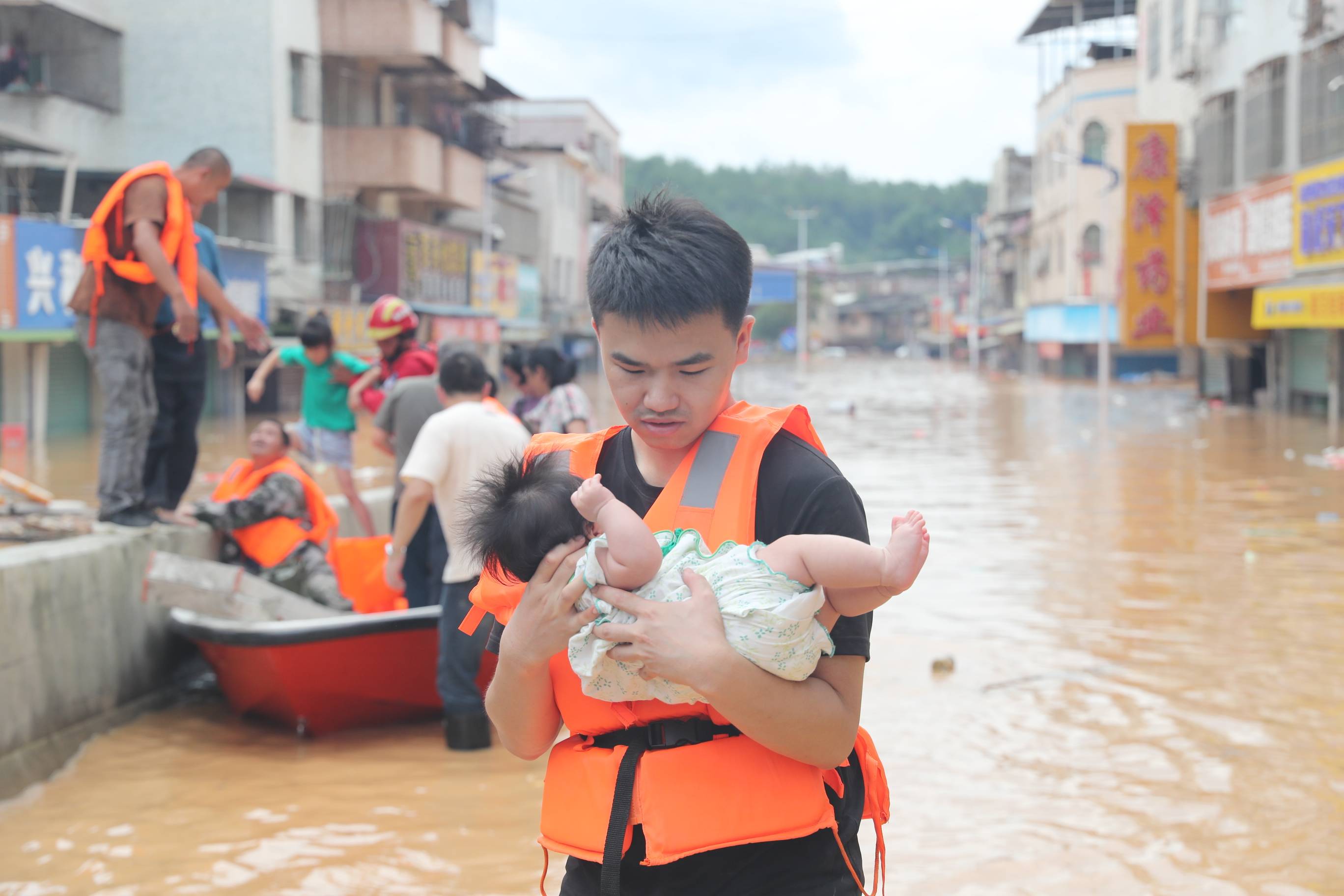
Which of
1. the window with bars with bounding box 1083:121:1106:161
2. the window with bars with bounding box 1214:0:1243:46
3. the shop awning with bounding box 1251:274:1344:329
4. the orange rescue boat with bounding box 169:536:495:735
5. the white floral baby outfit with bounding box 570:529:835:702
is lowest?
the orange rescue boat with bounding box 169:536:495:735

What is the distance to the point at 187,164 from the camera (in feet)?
21.1

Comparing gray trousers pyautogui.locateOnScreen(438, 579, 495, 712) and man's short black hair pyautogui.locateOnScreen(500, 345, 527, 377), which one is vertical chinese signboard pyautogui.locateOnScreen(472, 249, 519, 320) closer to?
man's short black hair pyautogui.locateOnScreen(500, 345, 527, 377)

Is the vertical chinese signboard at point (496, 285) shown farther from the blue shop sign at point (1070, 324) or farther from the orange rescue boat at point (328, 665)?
the orange rescue boat at point (328, 665)

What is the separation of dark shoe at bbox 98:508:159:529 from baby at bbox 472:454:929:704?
17.1 feet

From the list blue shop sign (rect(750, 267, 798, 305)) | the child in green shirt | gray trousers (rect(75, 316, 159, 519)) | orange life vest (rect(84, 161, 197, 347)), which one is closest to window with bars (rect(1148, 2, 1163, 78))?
blue shop sign (rect(750, 267, 798, 305))

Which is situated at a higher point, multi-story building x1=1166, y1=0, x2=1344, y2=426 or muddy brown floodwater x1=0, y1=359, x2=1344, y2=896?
multi-story building x1=1166, y1=0, x2=1344, y2=426

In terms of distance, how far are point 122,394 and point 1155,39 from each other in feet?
118

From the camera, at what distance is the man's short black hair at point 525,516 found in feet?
6.53

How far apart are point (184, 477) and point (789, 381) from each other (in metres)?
45.6

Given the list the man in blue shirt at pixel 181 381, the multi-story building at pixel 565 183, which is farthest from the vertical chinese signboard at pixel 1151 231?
the man in blue shirt at pixel 181 381

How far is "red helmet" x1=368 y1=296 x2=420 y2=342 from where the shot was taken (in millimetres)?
7402

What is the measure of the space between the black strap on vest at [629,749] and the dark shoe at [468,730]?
163 inches

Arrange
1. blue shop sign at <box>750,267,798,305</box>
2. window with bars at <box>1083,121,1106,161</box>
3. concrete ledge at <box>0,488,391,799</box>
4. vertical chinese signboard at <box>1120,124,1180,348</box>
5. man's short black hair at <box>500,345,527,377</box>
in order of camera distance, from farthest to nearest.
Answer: window with bars at <box>1083,121,1106,161</box>
blue shop sign at <box>750,267,798,305</box>
vertical chinese signboard at <box>1120,124,1180,348</box>
man's short black hair at <box>500,345,527,377</box>
concrete ledge at <box>0,488,391,799</box>

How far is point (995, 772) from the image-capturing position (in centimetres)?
559
